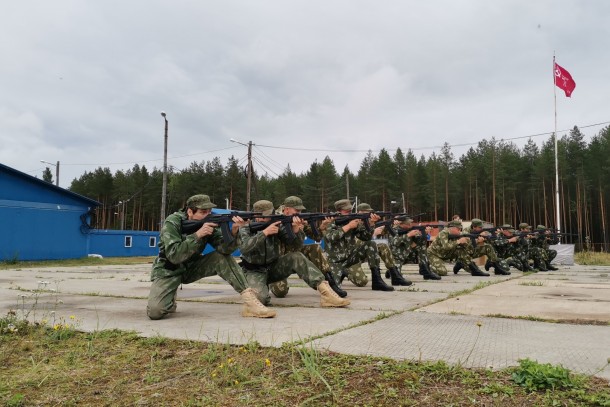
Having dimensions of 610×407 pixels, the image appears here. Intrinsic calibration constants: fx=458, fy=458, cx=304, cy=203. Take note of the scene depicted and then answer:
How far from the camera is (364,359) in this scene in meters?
2.84

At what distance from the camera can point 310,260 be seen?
666 centimetres

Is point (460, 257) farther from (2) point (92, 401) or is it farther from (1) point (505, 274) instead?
(2) point (92, 401)

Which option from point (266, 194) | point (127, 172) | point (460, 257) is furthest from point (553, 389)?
point (127, 172)

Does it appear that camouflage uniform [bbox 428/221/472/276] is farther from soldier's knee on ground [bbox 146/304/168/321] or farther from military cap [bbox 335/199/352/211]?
soldier's knee on ground [bbox 146/304/168/321]

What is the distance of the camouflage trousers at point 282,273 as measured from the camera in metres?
5.58

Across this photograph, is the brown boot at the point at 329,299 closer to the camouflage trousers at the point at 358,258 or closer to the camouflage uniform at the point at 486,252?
the camouflage trousers at the point at 358,258

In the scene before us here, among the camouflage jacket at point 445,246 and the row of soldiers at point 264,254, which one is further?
the camouflage jacket at point 445,246

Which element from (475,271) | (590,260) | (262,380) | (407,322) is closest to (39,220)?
(475,271)

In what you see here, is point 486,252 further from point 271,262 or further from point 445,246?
point 271,262

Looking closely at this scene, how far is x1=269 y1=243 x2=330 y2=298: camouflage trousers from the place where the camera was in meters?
6.61

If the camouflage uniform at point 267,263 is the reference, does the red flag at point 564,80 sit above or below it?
above

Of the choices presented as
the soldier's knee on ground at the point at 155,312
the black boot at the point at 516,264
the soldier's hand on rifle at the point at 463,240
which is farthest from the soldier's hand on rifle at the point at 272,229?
the black boot at the point at 516,264

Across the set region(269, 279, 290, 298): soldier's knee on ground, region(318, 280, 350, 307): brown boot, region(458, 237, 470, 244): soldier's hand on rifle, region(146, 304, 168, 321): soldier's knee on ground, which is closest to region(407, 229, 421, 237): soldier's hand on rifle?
region(458, 237, 470, 244): soldier's hand on rifle

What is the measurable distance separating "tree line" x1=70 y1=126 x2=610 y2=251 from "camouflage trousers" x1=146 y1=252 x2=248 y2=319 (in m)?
41.2
